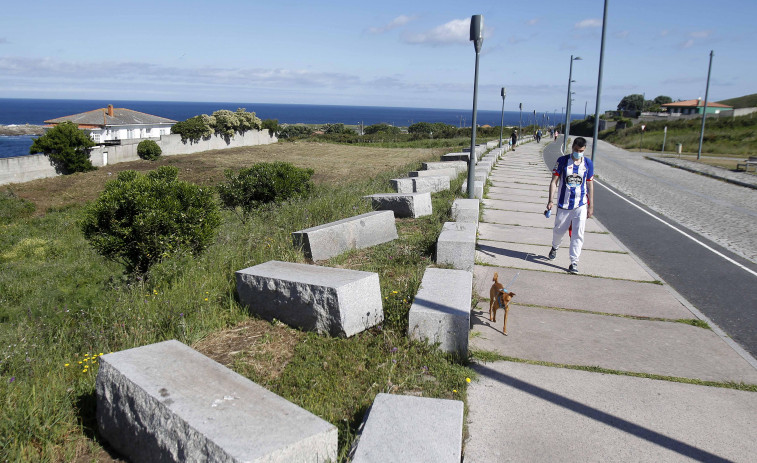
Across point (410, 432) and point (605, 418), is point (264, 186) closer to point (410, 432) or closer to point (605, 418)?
point (605, 418)

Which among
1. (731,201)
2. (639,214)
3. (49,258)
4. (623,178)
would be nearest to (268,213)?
(49,258)

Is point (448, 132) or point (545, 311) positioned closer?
point (545, 311)

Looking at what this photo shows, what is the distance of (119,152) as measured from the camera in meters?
39.2

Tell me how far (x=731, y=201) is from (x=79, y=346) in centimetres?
1819

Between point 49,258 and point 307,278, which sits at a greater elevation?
point 307,278

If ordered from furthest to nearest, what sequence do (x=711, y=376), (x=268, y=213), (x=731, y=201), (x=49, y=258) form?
(x=731, y=201) → (x=49, y=258) → (x=268, y=213) → (x=711, y=376)

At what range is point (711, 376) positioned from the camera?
460cm

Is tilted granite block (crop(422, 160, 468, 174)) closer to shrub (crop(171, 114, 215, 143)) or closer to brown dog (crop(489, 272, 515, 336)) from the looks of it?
brown dog (crop(489, 272, 515, 336))

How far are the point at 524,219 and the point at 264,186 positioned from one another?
246 inches

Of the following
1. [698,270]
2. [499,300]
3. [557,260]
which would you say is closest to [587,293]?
[557,260]

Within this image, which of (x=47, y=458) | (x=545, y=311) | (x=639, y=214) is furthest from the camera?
(x=639, y=214)

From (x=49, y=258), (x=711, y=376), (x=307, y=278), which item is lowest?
(x=49, y=258)

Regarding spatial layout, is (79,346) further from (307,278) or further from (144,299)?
(307,278)

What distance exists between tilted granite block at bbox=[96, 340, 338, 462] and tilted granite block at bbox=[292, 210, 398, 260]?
3224mm
